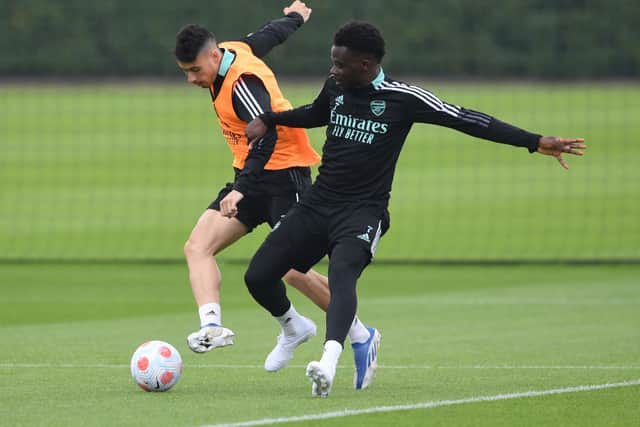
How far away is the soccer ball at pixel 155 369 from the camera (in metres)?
9.27

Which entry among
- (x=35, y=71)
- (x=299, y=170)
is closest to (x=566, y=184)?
(x=35, y=71)

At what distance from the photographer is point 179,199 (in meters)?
29.2

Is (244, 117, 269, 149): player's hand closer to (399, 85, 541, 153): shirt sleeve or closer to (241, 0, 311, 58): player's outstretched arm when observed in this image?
(399, 85, 541, 153): shirt sleeve

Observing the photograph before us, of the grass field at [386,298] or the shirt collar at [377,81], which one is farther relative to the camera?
the shirt collar at [377,81]

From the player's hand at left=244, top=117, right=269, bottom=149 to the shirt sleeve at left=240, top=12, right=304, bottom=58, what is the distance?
58.8 inches

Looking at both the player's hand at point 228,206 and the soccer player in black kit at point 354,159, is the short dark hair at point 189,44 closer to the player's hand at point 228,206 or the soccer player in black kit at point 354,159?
the soccer player in black kit at point 354,159

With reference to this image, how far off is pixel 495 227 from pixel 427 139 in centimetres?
1781

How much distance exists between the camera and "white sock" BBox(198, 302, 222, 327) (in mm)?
9962

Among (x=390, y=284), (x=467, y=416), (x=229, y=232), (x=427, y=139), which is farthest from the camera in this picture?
(x=427, y=139)

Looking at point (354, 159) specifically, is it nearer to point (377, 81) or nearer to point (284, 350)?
point (377, 81)

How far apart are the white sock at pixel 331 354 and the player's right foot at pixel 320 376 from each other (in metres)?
0.03

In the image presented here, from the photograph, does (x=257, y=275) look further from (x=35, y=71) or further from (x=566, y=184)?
(x=566, y=184)

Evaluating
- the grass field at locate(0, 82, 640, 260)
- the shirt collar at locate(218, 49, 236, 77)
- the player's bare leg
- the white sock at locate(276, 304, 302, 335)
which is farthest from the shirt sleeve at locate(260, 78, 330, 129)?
the grass field at locate(0, 82, 640, 260)

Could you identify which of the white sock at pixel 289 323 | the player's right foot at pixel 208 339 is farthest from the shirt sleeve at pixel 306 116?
the player's right foot at pixel 208 339
